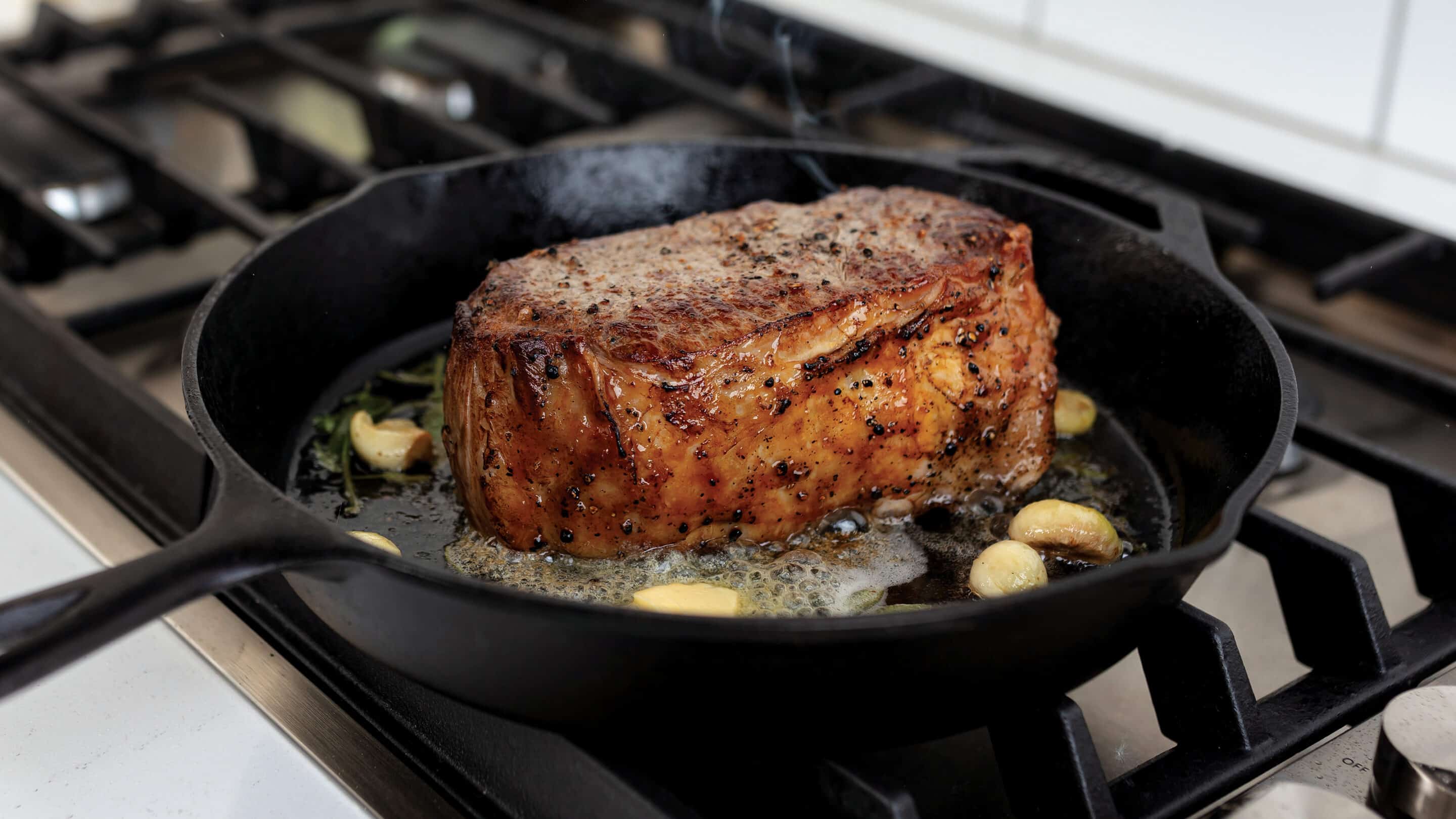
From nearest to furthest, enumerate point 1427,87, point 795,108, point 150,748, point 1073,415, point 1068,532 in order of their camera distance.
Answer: point 150,748 < point 1068,532 < point 1073,415 < point 1427,87 < point 795,108

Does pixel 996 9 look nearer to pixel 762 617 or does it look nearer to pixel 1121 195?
pixel 1121 195

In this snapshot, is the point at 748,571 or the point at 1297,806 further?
the point at 748,571

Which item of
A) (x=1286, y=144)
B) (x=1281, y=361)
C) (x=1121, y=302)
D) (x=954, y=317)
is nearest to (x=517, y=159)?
(x=954, y=317)

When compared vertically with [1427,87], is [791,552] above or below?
below

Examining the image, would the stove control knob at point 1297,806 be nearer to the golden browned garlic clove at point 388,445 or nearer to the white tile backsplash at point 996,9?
the golden browned garlic clove at point 388,445

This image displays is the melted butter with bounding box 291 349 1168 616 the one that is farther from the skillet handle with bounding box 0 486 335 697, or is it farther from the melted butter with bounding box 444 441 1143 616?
the skillet handle with bounding box 0 486 335 697

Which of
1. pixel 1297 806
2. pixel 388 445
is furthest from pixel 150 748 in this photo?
pixel 1297 806

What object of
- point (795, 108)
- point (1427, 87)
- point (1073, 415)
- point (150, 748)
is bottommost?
point (150, 748)

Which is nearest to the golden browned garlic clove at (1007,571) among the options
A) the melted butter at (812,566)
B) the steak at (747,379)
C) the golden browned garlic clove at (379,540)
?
the melted butter at (812,566)
